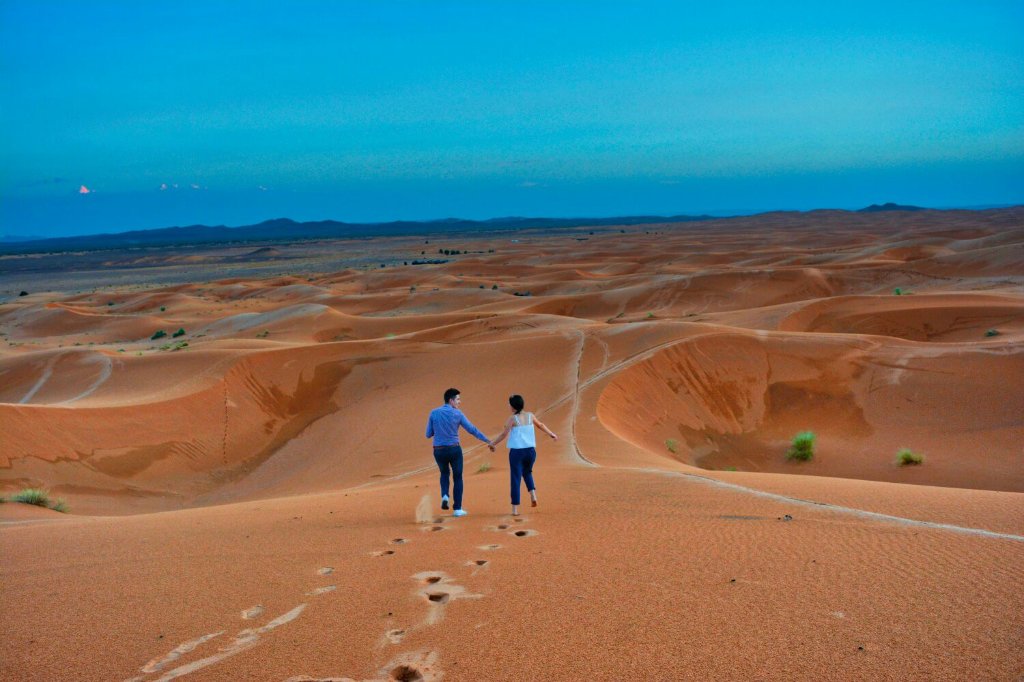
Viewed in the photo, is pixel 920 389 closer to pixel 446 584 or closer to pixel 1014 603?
pixel 1014 603

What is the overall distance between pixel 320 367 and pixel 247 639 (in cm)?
1704

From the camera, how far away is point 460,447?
319 inches

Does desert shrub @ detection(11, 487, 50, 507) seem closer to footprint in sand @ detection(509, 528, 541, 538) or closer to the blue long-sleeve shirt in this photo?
the blue long-sleeve shirt

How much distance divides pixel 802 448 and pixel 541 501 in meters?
8.22

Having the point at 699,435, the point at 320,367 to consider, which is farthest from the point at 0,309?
the point at 699,435

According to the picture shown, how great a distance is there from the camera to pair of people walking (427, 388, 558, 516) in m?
7.97

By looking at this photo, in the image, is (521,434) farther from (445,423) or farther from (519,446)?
(445,423)

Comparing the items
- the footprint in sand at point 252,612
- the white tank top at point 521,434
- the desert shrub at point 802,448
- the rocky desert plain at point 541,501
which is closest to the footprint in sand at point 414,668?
the rocky desert plain at point 541,501

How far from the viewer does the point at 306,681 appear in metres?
3.98

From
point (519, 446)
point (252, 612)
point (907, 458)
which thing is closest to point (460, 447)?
point (519, 446)

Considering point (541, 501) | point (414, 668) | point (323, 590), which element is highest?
point (414, 668)

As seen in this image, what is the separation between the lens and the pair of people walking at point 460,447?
797 cm

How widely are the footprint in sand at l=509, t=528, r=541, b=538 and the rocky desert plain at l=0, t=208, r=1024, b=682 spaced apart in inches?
1.5

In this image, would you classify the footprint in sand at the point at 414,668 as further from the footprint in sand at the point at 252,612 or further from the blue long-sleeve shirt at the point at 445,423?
the blue long-sleeve shirt at the point at 445,423
